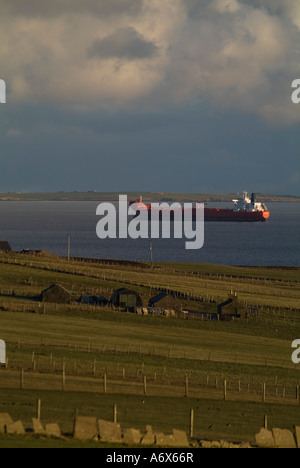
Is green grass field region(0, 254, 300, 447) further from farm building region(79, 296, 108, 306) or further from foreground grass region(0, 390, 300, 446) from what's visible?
farm building region(79, 296, 108, 306)

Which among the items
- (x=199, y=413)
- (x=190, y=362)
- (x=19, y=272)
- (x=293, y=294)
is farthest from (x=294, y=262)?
(x=199, y=413)

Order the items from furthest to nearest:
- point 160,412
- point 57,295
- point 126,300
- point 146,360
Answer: point 126,300, point 57,295, point 146,360, point 160,412

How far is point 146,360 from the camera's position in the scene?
41.3 metres

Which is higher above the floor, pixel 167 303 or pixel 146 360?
pixel 167 303

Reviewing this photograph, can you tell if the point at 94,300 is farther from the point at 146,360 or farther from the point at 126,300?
the point at 146,360

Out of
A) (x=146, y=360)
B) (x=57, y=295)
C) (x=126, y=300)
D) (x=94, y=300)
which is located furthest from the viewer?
(x=94, y=300)

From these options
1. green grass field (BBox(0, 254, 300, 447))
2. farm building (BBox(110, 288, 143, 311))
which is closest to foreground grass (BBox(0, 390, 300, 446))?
green grass field (BBox(0, 254, 300, 447))

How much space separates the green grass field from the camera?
95.6ft

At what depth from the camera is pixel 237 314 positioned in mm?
61125

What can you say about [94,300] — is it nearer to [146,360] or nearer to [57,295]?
[57,295]

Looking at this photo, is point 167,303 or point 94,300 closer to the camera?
point 167,303

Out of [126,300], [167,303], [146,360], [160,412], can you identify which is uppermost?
[126,300]

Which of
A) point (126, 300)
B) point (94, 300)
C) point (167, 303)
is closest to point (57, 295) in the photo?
point (94, 300)

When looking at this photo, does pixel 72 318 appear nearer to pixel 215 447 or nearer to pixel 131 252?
pixel 215 447
